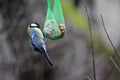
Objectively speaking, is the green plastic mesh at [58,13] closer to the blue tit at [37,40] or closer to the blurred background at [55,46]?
the blue tit at [37,40]

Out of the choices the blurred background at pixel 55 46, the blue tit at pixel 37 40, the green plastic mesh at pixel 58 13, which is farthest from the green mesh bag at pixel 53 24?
the blurred background at pixel 55 46

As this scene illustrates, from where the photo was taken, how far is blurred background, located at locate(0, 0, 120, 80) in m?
5.27

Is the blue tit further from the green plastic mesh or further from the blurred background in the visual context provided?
the blurred background

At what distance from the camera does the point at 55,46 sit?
5.66m

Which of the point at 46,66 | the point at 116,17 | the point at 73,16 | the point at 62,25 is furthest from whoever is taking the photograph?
the point at 116,17

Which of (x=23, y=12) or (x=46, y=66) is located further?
(x=46, y=66)

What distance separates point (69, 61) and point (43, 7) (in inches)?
29.0

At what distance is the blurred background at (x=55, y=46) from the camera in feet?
17.3

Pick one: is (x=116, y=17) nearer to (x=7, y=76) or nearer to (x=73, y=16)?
(x=73, y=16)

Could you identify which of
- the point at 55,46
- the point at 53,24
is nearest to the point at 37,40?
the point at 53,24

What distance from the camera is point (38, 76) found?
5.56m

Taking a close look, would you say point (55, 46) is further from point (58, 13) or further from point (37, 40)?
point (37, 40)

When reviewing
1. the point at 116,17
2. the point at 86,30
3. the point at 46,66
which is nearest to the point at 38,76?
the point at 46,66

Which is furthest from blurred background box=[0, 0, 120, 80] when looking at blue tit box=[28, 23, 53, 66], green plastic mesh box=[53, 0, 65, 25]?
blue tit box=[28, 23, 53, 66]
